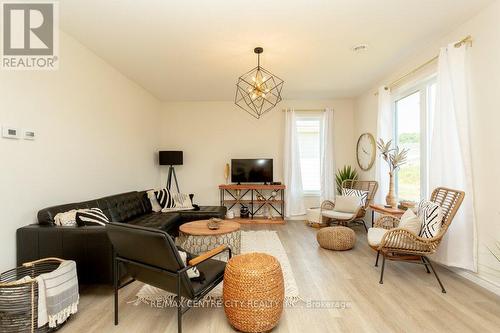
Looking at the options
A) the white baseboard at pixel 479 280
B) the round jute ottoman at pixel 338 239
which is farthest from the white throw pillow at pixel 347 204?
the white baseboard at pixel 479 280

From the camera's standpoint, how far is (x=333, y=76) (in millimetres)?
4191

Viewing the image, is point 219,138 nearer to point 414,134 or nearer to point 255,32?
point 255,32

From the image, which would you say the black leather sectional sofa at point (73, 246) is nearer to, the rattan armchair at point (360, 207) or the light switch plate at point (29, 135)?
the light switch plate at point (29, 135)

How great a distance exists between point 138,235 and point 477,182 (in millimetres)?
3241

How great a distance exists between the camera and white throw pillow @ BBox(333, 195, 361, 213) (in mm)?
4352

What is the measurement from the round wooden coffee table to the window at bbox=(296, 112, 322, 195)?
264 cm

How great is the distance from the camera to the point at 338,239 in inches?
136

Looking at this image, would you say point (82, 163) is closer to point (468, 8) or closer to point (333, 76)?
point (333, 76)

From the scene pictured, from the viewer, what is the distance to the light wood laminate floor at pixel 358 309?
6.08 feet

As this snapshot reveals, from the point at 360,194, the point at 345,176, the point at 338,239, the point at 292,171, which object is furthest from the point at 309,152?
the point at 338,239

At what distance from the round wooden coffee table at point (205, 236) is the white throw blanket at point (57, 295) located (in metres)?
1.14

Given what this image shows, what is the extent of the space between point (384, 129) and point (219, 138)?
11.2ft

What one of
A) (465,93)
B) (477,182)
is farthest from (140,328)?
(465,93)

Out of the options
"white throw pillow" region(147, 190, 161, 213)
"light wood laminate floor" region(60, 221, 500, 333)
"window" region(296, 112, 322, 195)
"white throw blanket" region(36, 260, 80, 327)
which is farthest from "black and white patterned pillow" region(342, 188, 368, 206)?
"white throw blanket" region(36, 260, 80, 327)
